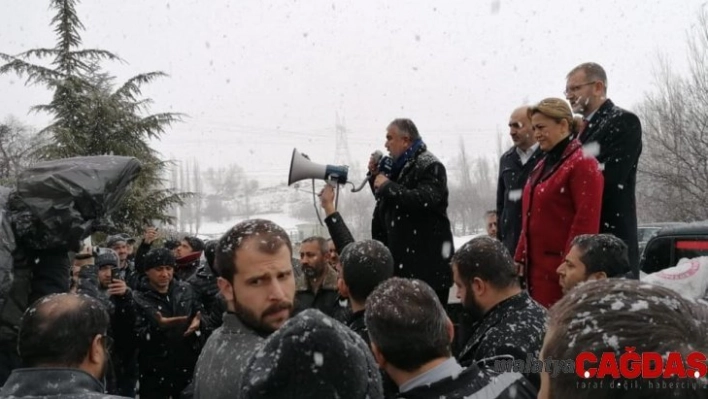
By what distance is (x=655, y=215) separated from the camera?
28.7 meters

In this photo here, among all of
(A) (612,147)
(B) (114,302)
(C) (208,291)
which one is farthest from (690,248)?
(B) (114,302)

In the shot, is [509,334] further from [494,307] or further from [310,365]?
[310,365]

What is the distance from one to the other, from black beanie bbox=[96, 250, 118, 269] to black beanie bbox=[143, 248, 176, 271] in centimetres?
27

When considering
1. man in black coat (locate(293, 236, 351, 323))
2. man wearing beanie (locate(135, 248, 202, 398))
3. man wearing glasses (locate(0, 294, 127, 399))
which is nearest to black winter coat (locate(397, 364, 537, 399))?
man wearing glasses (locate(0, 294, 127, 399))

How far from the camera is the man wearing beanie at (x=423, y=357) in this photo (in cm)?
215

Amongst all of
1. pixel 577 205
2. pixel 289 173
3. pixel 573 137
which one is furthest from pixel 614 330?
pixel 289 173

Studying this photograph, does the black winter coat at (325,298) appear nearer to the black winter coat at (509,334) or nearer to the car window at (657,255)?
the black winter coat at (509,334)

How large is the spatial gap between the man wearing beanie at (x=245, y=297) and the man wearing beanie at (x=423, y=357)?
39cm

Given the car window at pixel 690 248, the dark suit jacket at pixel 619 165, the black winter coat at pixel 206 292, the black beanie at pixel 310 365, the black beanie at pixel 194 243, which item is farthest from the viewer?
the black beanie at pixel 194 243

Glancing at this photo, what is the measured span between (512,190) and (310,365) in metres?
3.89

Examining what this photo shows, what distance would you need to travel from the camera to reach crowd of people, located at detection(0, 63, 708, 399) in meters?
1.15

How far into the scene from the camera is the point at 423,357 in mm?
2205

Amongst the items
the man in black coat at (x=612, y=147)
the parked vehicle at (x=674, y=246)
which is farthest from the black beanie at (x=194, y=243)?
the parked vehicle at (x=674, y=246)

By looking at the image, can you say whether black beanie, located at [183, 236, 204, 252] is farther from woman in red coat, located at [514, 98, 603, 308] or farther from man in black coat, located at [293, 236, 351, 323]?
woman in red coat, located at [514, 98, 603, 308]
